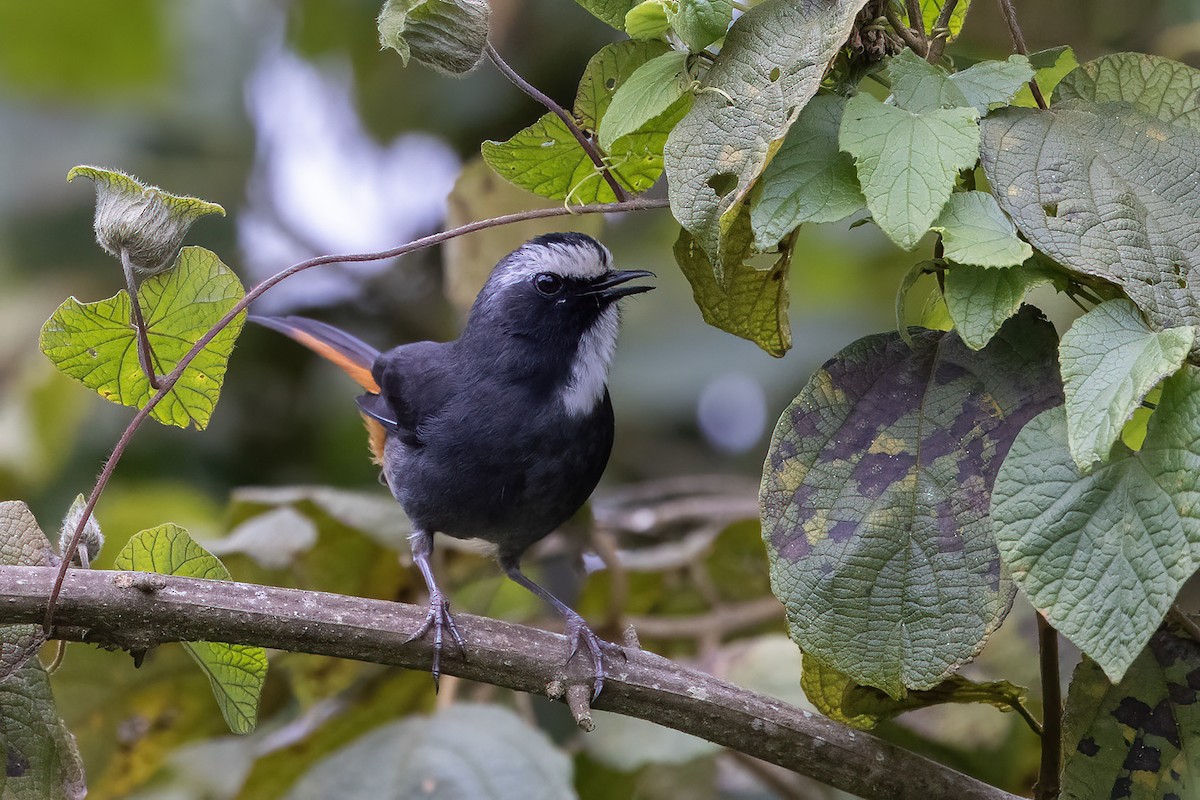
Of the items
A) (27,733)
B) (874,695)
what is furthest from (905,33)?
(27,733)

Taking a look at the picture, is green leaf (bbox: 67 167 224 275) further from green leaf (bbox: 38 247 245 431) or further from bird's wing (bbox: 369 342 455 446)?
bird's wing (bbox: 369 342 455 446)

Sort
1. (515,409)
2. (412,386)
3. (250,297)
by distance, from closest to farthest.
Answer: (250,297) → (515,409) → (412,386)

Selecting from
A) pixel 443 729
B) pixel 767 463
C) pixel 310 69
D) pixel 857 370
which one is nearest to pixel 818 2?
pixel 857 370

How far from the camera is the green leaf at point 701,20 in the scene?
1.93 metres

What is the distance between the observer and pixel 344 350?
4281mm

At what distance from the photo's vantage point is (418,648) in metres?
2.33

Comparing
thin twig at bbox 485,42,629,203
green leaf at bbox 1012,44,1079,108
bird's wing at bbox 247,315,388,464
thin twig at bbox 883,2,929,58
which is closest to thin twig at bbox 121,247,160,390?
thin twig at bbox 485,42,629,203

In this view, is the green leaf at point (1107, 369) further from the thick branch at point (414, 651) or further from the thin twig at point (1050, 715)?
the thick branch at point (414, 651)

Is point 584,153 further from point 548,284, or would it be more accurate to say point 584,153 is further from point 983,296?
point 548,284

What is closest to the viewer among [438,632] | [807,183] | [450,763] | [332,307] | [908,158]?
[908,158]

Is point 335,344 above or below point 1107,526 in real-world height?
above

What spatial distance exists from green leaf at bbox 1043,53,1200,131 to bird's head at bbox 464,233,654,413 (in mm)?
1668

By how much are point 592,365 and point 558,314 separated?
186 mm

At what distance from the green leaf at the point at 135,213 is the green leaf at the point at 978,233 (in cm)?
116
